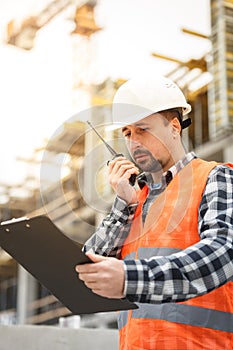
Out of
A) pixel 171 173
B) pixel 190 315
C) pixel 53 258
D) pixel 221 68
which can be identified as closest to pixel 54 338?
pixel 171 173

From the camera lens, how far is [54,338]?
499cm

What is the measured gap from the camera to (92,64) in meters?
30.5

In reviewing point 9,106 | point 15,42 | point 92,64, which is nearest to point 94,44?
point 92,64

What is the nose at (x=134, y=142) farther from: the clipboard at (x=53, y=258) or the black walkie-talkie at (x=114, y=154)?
the clipboard at (x=53, y=258)

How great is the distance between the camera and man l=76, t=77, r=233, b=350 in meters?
1.87

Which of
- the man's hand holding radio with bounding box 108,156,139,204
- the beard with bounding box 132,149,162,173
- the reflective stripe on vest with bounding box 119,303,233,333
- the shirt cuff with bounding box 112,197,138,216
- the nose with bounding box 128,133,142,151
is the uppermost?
the nose with bounding box 128,133,142,151

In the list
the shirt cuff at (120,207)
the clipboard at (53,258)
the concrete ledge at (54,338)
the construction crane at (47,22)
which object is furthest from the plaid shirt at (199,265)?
the construction crane at (47,22)

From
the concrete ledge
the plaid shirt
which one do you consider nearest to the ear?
the plaid shirt

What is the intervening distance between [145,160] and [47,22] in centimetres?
3259

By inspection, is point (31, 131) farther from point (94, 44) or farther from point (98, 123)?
point (94, 44)

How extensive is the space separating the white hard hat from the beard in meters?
0.11

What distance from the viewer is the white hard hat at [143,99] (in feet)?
8.02

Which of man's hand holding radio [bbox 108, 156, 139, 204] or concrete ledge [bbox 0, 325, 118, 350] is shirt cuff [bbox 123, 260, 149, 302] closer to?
man's hand holding radio [bbox 108, 156, 139, 204]

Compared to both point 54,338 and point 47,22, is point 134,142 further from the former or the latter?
point 47,22
